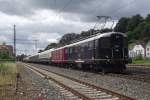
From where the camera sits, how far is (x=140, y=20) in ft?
500

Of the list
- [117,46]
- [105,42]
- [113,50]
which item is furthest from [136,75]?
[105,42]

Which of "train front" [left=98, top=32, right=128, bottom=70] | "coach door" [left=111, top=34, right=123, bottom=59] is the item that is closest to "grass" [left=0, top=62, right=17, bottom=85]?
"train front" [left=98, top=32, right=128, bottom=70]

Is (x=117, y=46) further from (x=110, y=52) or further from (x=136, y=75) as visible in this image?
(x=136, y=75)

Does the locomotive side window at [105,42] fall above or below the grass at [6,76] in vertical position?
above

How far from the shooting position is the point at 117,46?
2784 cm

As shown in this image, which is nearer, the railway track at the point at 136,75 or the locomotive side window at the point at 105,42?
the railway track at the point at 136,75

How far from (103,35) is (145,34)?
10934 centimetres

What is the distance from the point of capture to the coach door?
2750 centimetres

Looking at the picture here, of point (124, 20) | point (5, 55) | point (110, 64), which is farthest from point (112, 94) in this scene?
point (124, 20)

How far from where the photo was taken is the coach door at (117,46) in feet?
90.2

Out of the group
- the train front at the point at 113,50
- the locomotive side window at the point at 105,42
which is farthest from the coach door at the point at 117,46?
the locomotive side window at the point at 105,42

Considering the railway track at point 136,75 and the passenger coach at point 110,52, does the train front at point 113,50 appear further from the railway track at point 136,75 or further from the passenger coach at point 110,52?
the railway track at point 136,75

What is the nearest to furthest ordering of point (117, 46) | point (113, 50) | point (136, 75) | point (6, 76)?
point (6, 76)
point (136, 75)
point (113, 50)
point (117, 46)

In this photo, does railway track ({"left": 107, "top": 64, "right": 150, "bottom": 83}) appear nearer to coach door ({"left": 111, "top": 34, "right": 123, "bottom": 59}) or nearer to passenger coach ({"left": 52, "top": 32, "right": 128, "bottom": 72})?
passenger coach ({"left": 52, "top": 32, "right": 128, "bottom": 72})
